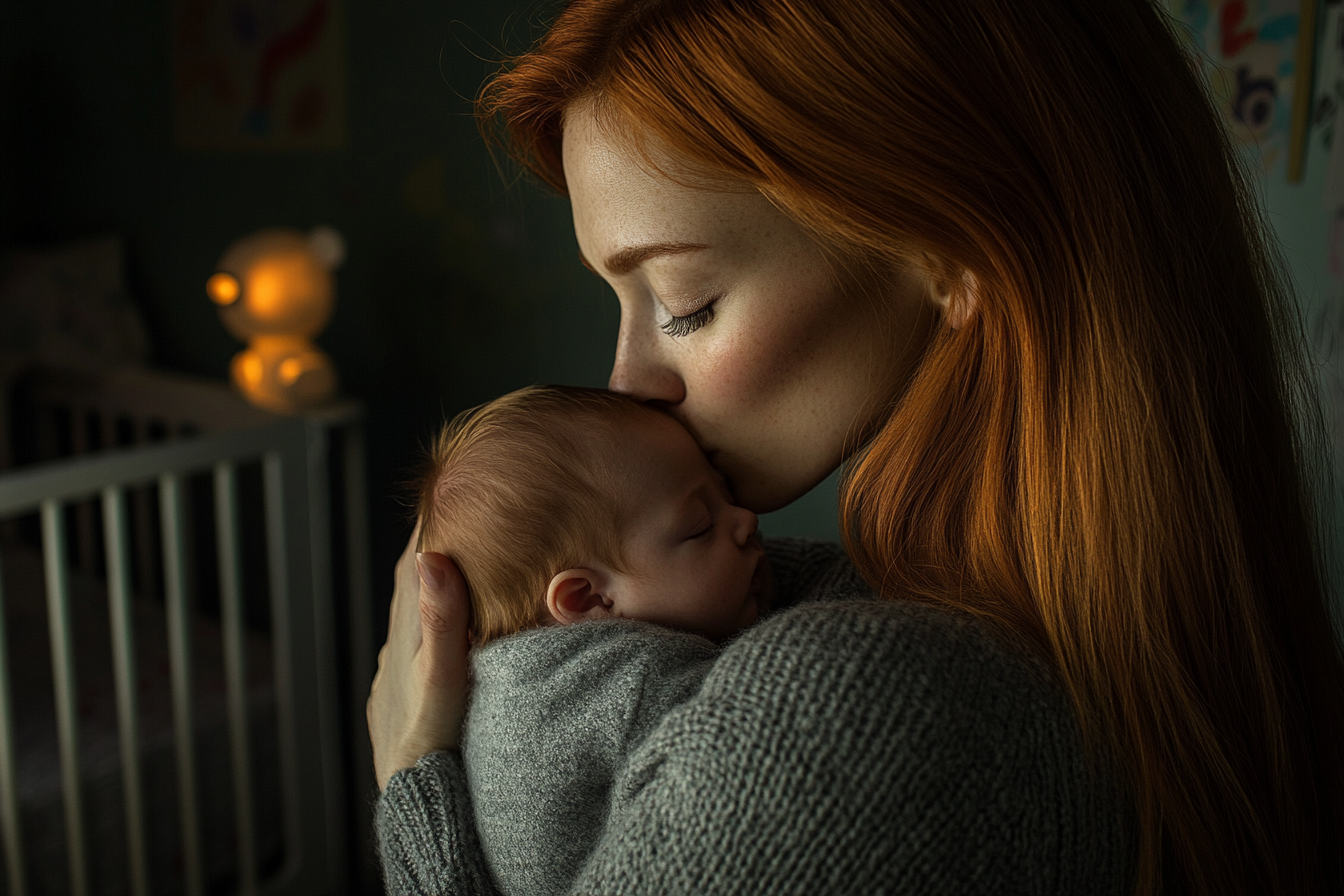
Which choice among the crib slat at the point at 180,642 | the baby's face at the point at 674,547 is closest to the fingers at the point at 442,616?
the baby's face at the point at 674,547

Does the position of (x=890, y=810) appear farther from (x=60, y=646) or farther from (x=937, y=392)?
(x=60, y=646)

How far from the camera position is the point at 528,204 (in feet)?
7.22

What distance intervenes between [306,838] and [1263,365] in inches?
80.7

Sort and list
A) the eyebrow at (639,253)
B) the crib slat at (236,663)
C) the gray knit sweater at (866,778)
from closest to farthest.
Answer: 1. the gray knit sweater at (866,778)
2. the eyebrow at (639,253)
3. the crib slat at (236,663)

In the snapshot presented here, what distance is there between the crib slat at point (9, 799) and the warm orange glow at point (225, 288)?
29.9 inches

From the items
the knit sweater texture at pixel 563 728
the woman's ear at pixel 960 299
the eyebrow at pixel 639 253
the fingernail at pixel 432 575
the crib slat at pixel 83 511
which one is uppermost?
the eyebrow at pixel 639 253

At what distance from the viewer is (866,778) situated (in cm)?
57

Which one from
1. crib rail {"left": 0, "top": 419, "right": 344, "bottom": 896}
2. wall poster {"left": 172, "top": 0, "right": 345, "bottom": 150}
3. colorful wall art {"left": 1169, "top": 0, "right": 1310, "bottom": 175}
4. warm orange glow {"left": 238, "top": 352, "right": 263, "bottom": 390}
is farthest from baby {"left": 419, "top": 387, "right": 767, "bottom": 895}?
wall poster {"left": 172, "top": 0, "right": 345, "bottom": 150}

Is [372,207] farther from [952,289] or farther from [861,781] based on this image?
[861,781]

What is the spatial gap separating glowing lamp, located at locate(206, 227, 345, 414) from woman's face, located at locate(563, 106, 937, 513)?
1.50 m

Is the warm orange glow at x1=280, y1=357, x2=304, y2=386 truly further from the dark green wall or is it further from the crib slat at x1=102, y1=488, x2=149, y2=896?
the crib slat at x1=102, y1=488, x2=149, y2=896

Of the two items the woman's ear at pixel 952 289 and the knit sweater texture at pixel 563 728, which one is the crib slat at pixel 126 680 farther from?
the woman's ear at pixel 952 289

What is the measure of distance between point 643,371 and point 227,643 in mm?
1461

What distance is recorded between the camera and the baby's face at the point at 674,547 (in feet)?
2.81
